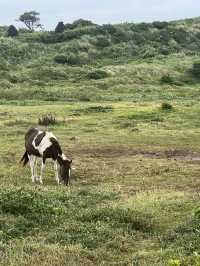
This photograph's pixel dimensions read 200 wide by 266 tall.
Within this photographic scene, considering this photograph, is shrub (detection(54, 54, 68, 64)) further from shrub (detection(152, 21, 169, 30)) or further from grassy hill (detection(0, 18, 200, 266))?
shrub (detection(152, 21, 169, 30))

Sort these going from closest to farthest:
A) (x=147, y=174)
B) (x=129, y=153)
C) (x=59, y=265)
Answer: (x=59, y=265) → (x=147, y=174) → (x=129, y=153)

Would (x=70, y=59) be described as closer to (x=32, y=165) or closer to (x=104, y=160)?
(x=104, y=160)

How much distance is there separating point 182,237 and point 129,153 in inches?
515

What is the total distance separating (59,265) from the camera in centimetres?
987

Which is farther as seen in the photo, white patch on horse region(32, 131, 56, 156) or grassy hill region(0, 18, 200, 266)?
white patch on horse region(32, 131, 56, 156)

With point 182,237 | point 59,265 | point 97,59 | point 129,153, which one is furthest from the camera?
point 97,59

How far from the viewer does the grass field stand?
10.7 meters

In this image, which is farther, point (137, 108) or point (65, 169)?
point (137, 108)

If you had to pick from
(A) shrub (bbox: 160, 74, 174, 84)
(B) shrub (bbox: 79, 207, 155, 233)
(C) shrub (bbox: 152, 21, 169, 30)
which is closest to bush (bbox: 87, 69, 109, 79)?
(A) shrub (bbox: 160, 74, 174, 84)

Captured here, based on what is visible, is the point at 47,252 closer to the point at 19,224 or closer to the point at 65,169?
the point at 19,224

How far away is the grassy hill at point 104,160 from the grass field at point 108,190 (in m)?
0.03

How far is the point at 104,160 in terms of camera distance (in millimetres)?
22516

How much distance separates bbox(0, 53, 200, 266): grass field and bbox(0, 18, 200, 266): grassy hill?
3cm

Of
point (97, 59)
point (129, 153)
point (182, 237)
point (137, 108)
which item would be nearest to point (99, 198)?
point (182, 237)
